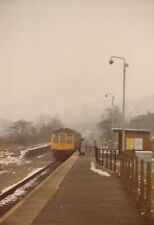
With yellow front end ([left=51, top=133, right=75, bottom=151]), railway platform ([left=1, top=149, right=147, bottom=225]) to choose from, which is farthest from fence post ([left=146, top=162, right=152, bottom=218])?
yellow front end ([left=51, top=133, right=75, bottom=151])

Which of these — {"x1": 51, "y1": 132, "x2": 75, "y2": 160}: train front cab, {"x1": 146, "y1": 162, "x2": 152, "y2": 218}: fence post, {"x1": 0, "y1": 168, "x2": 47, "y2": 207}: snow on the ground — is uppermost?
{"x1": 51, "y1": 132, "x2": 75, "y2": 160}: train front cab

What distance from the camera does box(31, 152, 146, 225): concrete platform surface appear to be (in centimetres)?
707

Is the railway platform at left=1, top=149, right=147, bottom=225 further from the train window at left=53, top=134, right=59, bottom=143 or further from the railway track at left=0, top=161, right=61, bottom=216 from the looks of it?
the train window at left=53, top=134, right=59, bottom=143

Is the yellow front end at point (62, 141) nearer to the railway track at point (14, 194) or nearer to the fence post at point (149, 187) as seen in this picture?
the railway track at point (14, 194)

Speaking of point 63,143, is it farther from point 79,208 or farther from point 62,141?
point 79,208

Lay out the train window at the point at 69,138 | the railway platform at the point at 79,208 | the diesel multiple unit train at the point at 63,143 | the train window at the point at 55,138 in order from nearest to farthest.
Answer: the railway platform at the point at 79,208 < the diesel multiple unit train at the point at 63,143 < the train window at the point at 69,138 < the train window at the point at 55,138

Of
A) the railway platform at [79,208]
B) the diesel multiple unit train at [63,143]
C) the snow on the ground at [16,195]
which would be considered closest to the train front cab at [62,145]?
the diesel multiple unit train at [63,143]

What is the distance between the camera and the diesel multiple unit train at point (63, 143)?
38.8 m

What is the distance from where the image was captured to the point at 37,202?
917 centimetres

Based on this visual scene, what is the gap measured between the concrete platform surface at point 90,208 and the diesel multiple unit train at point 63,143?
26.5 m

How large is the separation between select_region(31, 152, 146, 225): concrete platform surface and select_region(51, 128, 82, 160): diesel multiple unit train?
87.1ft

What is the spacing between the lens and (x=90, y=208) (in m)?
8.48

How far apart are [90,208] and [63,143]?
Answer: 3055 cm

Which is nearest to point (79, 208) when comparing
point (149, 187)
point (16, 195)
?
point (149, 187)
